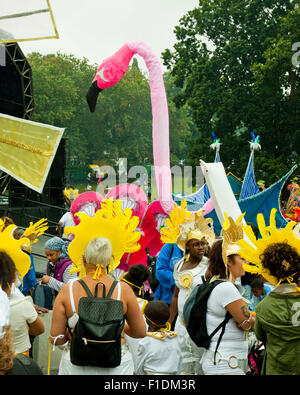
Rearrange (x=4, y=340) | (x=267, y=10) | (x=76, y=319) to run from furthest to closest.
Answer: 1. (x=267, y=10)
2. (x=76, y=319)
3. (x=4, y=340)

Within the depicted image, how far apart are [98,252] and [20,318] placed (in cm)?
61

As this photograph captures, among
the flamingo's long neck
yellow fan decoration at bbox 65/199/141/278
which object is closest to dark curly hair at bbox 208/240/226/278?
yellow fan decoration at bbox 65/199/141/278

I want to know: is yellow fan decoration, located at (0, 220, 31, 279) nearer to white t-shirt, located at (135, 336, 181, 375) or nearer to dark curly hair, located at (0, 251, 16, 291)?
dark curly hair, located at (0, 251, 16, 291)

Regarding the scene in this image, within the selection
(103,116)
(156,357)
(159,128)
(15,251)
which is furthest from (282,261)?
(103,116)

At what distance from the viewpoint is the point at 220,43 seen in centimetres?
2995

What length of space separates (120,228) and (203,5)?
2795 cm

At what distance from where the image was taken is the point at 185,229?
16.2ft

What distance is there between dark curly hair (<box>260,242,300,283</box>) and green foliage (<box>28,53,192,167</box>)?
146 feet

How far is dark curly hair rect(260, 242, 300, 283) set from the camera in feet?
10.6

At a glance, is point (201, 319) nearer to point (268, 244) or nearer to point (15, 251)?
point (268, 244)

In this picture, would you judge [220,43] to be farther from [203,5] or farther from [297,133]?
[297,133]

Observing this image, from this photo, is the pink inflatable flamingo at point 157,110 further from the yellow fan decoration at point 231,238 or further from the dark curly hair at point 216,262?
the dark curly hair at point 216,262

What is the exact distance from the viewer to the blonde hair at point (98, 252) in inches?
130
